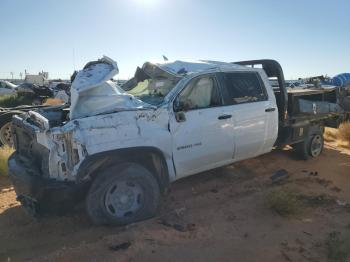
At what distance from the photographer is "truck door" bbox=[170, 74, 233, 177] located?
5219 mm

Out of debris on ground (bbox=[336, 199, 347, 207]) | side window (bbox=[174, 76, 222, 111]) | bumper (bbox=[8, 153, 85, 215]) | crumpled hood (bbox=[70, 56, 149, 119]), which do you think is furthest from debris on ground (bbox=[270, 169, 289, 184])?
bumper (bbox=[8, 153, 85, 215])

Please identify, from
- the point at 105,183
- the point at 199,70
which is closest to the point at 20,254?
the point at 105,183

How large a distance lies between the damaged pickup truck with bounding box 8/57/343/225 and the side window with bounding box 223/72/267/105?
2 cm

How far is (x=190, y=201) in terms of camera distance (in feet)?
19.0

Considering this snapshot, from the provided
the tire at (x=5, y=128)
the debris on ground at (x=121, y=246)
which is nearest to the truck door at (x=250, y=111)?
the debris on ground at (x=121, y=246)

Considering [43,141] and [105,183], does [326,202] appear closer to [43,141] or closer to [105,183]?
[105,183]

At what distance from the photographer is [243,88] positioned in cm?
618

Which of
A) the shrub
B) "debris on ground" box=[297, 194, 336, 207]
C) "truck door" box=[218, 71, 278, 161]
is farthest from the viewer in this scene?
the shrub

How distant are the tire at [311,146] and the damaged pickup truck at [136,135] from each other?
169cm

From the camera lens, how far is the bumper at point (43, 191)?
435 centimetres

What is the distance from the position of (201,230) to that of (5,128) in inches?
238

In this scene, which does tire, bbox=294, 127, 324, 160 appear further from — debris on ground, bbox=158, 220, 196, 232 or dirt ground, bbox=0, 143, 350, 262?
debris on ground, bbox=158, 220, 196, 232

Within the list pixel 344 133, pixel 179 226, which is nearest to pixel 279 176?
pixel 179 226

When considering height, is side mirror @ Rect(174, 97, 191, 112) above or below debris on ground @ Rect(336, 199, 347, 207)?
above
